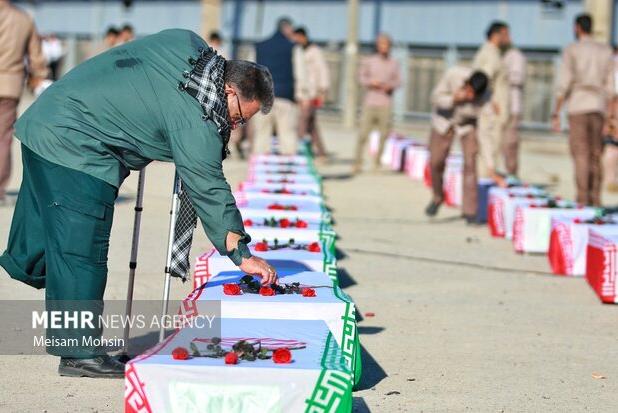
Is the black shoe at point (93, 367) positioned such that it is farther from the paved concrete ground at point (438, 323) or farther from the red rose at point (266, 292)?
the red rose at point (266, 292)

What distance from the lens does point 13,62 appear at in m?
12.5

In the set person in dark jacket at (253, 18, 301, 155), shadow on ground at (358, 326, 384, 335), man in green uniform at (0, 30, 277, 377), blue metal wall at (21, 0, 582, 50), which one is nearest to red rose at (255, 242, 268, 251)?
shadow on ground at (358, 326, 384, 335)

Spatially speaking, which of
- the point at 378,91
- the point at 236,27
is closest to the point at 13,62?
the point at 378,91

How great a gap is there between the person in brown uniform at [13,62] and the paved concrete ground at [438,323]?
85cm

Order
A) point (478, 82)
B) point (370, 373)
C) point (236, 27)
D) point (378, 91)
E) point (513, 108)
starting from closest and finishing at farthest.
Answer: point (370, 373), point (478, 82), point (513, 108), point (378, 91), point (236, 27)

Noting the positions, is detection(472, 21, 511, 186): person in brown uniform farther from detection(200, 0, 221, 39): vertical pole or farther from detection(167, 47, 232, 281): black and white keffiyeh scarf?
detection(200, 0, 221, 39): vertical pole

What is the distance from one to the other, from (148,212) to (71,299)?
22.9 ft

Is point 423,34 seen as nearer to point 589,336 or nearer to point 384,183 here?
point 384,183

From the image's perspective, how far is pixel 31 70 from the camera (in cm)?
1264

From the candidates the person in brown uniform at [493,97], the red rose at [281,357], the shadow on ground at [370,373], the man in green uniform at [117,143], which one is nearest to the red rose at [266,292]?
the man in green uniform at [117,143]

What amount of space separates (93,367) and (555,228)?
18.3 feet

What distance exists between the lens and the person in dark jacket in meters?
17.4

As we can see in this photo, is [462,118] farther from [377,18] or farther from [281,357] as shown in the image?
[377,18]

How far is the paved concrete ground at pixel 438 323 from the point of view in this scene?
262 inches
